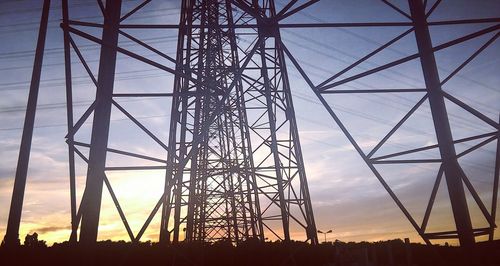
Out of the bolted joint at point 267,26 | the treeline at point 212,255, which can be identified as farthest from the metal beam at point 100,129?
the bolted joint at point 267,26

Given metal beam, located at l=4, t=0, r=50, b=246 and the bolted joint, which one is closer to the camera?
metal beam, located at l=4, t=0, r=50, b=246

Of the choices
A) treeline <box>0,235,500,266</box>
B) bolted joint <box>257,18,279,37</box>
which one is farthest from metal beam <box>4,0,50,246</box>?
bolted joint <box>257,18,279,37</box>

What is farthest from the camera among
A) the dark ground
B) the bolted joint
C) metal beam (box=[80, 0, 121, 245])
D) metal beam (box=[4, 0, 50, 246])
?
the bolted joint

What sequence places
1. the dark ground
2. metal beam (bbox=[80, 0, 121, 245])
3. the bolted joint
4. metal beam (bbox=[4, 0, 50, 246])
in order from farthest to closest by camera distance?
the bolted joint < the dark ground < metal beam (bbox=[4, 0, 50, 246]) < metal beam (bbox=[80, 0, 121, 245])

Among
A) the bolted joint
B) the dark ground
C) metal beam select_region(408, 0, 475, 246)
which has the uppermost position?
the bolted joint

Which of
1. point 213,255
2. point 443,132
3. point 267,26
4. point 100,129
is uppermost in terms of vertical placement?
point 267,26

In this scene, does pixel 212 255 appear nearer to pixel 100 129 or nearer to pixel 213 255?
pixel 213 255

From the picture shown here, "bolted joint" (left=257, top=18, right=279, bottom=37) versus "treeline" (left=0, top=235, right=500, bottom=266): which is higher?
"bolted joint" (left=257, top=18, right=279, bottom=37)

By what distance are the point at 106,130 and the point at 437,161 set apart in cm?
532

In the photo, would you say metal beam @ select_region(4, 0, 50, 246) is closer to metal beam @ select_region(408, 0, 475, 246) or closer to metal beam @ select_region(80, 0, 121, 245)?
metal beam @ select_region(80, 0, 121, 245)

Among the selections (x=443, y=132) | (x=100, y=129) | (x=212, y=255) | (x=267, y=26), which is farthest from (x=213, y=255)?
(x=443, y=132)

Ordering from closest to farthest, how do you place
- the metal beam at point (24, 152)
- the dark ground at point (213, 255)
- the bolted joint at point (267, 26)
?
the metal beam at point (24, 152) < the dark ground at point (213, 255) < the bolted joint at point (267, 26)

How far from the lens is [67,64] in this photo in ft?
18.7

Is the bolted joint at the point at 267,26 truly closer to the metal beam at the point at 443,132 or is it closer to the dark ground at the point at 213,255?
the metal beam at the point at 443,132
